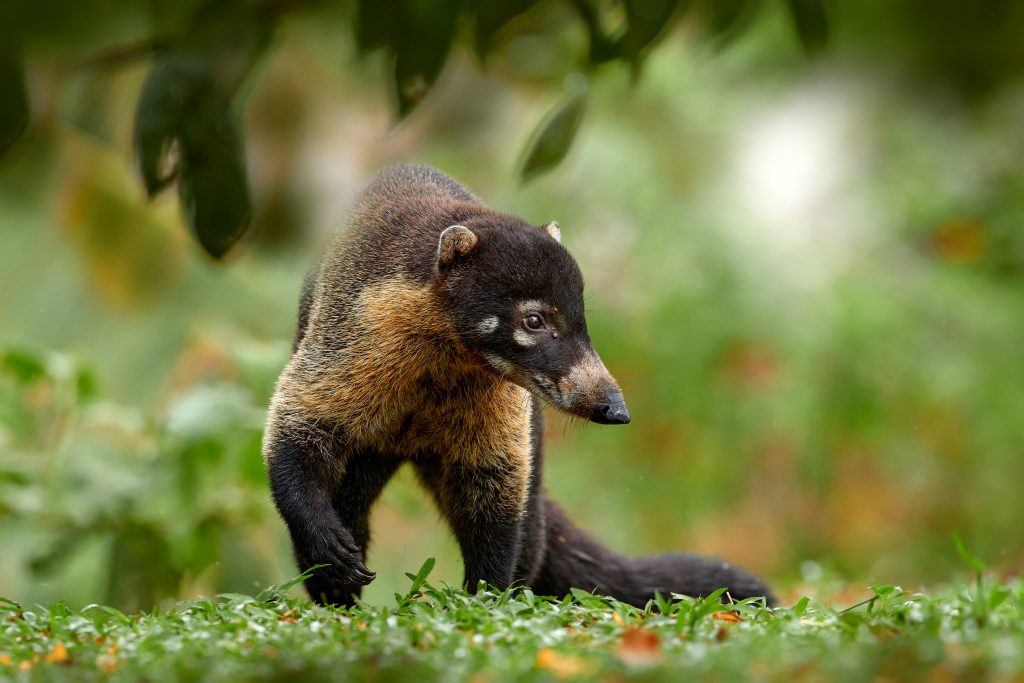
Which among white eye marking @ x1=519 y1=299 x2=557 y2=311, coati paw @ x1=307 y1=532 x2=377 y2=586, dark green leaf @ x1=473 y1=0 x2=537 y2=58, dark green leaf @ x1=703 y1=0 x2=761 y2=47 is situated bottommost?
coati paw @ x1=307 y1=532 x2=377 y2=586

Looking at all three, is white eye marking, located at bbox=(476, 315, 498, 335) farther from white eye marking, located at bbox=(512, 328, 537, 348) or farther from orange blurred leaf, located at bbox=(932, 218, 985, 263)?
orange blurred leaf, located at bbox=(932, 218, 985, 263)

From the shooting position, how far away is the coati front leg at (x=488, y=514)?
599cm

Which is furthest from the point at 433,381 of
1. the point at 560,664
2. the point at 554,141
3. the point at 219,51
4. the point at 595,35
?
the point at 219,51

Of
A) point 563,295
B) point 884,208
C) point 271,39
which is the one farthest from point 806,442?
point 271,39

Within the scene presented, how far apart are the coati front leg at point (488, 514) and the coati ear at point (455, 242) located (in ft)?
3.14

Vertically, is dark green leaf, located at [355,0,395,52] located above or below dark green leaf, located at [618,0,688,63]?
below

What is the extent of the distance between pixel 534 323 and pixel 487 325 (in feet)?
0.72

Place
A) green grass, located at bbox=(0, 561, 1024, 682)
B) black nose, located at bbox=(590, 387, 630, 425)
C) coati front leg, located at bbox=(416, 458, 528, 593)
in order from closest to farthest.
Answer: green grass, located at bbox=(0, 561, 1024, 682), black nose, located at bbox=(590, 387, 630, 425), coati front leg, located at bbox=(416, 458, 528, 593)

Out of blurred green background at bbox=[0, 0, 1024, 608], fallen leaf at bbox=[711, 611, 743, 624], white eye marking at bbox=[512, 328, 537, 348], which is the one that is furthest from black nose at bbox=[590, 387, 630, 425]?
blurred green background at bbox=[0, 0, 1024, 608]

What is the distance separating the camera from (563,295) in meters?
5.59

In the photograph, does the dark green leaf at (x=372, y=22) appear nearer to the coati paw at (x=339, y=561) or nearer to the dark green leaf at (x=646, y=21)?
the dark green leaf at (x=646, y=21)

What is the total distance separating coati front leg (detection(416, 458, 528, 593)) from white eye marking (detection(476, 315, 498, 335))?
2.22ft

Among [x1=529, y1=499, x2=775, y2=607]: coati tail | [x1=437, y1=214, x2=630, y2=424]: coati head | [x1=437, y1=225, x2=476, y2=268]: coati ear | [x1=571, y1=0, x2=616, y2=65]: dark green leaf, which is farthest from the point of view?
[x1=529, y1=499, x2=775, y2=607]: coati tail

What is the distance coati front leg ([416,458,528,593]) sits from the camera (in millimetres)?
5988
